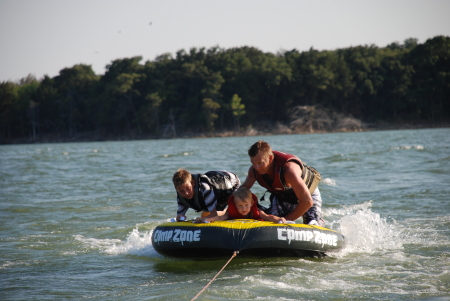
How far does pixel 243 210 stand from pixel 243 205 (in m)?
0.09

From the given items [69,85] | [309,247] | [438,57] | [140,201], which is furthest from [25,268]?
[69,85]

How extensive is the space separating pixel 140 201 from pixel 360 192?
5.06m

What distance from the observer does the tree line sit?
216 ft

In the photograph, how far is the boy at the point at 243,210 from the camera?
244 inches

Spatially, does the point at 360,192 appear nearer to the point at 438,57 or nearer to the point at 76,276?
the point at 76,276

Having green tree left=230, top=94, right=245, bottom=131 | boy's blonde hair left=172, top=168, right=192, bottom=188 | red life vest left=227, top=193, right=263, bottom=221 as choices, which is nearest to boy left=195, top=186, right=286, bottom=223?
red life vest left=227, top=193, right=263, bottom=221

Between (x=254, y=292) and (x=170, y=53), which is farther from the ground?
(x=170, y=53)

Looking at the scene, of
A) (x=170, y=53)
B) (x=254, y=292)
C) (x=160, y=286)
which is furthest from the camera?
(x=170, y=53)

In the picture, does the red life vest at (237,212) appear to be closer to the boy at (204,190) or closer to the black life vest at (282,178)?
the boy at (204,190)

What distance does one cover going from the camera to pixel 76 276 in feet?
19.7

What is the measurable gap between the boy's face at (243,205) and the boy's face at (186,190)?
0.54 meters

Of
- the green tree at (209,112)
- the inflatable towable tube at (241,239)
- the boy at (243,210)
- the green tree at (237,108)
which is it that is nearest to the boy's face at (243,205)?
the boy at (243,210)

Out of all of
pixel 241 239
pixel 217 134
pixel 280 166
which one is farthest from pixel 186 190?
pixel 217 134

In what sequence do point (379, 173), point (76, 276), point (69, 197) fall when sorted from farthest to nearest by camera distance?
point (379, 173) → point (69, 197) → point (76, 276)
